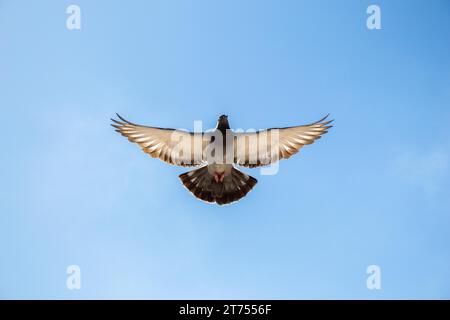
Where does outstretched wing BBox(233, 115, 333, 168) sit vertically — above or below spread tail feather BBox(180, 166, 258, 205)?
above

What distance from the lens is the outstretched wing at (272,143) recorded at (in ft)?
30.1

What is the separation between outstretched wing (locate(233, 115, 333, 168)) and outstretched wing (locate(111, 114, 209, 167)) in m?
0.86

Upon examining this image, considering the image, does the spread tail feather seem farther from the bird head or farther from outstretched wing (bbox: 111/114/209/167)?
the bird head

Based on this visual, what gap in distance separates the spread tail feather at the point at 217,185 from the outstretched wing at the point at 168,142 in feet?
0.97

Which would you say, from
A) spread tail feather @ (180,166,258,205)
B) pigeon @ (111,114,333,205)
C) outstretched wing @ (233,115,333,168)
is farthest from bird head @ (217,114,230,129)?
spread tail feather @ (180,166,258,205)

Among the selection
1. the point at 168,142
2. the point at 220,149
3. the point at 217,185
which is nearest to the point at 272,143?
the point at 220,149

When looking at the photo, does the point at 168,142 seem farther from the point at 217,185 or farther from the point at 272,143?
the point at 272,143

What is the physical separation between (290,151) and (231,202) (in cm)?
177

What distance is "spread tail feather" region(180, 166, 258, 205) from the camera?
9.10 metres

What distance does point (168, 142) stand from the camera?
31.3 feet

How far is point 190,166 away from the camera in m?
9.46

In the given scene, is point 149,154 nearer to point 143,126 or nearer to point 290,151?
point 143,126

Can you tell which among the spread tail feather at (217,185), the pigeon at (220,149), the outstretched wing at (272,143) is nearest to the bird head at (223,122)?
the pigeon at (220,149)

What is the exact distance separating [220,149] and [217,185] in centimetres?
82
